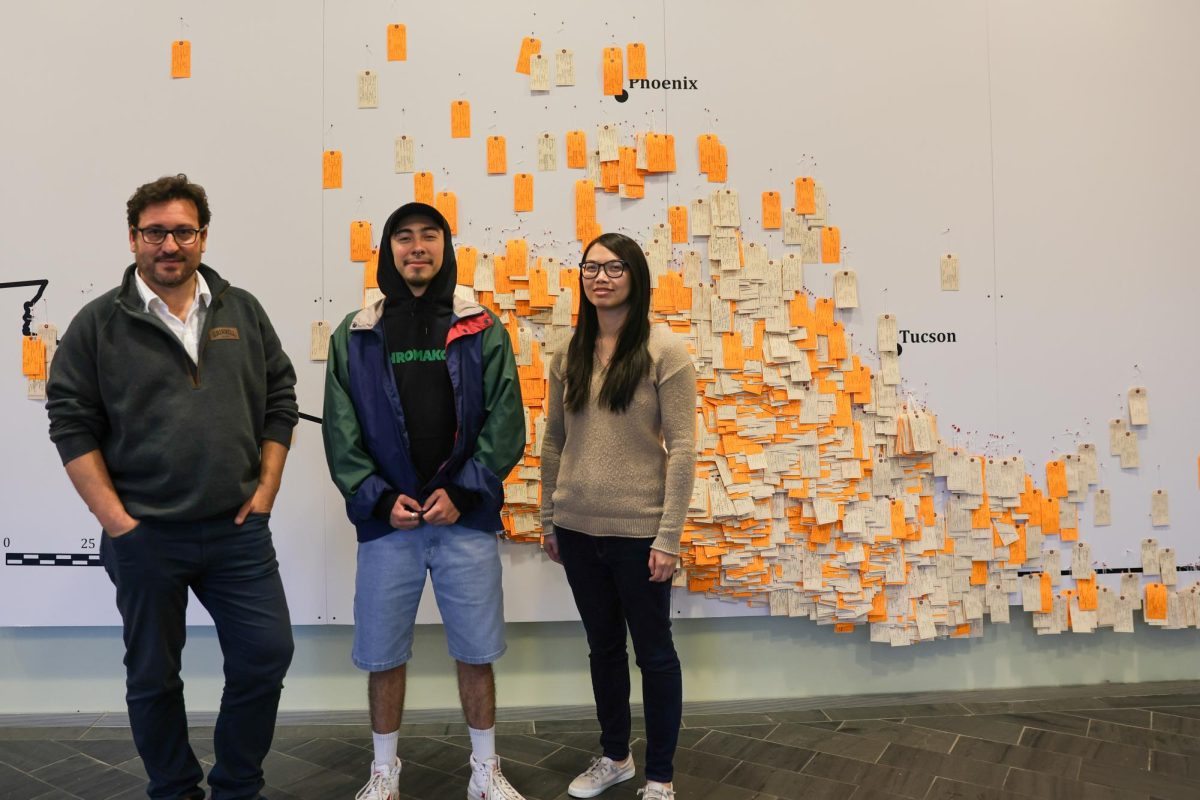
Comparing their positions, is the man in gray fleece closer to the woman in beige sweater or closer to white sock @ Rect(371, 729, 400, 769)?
white sock @ Rect(371, 729, 400, 769)

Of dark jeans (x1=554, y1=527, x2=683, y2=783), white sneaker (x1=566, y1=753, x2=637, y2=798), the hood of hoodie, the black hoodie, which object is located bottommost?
white sneaker (x1=566, y1=753, x2=637, y2=798)

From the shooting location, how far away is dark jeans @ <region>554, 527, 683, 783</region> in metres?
2.00

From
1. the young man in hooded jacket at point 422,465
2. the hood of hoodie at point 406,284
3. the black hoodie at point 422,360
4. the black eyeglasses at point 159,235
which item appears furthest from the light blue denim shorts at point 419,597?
the black eyeglasses at point 159,235

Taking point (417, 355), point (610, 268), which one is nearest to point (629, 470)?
point (610, 268)

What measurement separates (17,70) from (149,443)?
5.79 feet

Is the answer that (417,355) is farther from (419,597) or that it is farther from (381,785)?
(381,785)

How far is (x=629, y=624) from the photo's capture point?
6.72ft

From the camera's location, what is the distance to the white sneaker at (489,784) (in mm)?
2064

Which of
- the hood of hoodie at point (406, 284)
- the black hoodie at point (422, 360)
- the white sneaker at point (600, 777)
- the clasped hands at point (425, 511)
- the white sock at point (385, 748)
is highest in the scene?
the hood of hoodie at point (406, 284)

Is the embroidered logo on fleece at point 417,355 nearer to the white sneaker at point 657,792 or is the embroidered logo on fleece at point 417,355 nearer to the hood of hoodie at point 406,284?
the hood of hoodie at point 406,284

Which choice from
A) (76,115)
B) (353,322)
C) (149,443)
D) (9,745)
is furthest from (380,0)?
(9,745)

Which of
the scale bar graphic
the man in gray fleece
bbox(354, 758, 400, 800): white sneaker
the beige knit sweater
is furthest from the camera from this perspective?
the scale bar graphic

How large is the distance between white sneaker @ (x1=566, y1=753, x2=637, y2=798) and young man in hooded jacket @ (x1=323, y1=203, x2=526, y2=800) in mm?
177

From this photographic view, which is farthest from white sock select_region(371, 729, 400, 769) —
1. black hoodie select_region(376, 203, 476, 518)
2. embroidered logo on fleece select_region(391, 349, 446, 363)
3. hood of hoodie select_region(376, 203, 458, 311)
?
hood of hoodie select_region(376, 203, 458, 311)
